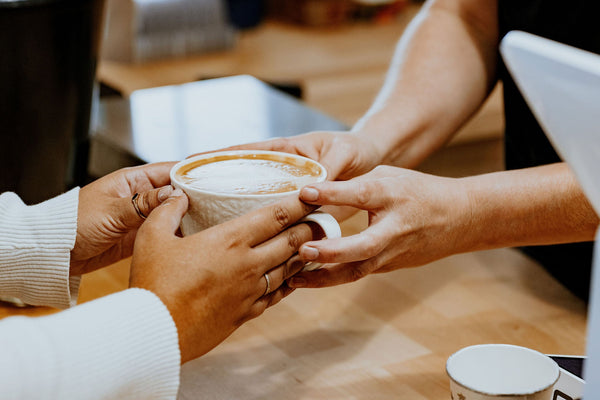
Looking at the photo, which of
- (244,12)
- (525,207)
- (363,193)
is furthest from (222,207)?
(244,12)

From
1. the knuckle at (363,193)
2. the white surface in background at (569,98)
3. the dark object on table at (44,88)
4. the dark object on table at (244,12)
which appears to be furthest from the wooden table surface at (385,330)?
the dark object on table at (244,12)

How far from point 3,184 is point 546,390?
1233 mm

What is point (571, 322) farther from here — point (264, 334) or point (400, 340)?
point (264, 334)

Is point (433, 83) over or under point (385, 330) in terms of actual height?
over

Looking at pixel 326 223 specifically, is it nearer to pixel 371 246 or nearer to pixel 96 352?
pixel 371 246

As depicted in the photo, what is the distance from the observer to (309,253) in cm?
80

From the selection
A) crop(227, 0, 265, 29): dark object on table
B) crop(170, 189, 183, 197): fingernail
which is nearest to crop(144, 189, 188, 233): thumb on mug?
crop(170, 189, 183, 197): fingernail

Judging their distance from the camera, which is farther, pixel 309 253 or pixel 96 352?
pixel 309 253

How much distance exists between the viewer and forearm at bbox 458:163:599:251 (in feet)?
3.14

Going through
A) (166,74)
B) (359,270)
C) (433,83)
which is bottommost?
(166,74)

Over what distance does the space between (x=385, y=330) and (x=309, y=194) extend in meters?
0.30

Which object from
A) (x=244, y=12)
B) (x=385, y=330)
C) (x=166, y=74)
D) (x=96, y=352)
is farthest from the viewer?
(x=244, y=12)

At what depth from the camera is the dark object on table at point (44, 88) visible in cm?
154

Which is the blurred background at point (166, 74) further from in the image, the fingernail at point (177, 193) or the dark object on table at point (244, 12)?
the fingernail at point (177, 193)
